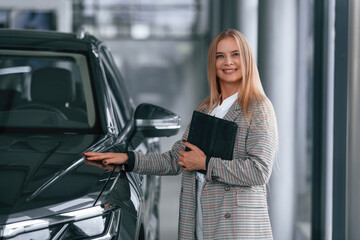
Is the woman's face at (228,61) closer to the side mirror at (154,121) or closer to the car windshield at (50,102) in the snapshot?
the side mirror at (154,121)

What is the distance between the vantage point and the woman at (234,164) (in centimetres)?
→ 209

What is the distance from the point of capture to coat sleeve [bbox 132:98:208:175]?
2.47 m

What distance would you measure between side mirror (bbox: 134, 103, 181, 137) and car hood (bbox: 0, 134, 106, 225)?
1.41ft

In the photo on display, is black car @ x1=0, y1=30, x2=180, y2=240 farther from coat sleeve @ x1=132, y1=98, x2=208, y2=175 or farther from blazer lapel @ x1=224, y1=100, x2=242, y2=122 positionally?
blazer lapel @ x1=224, y1=100, x2=242, y2=122

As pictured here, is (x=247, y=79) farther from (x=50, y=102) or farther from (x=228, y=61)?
(x=50, y=102)

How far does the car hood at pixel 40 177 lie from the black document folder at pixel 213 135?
0.40 meters

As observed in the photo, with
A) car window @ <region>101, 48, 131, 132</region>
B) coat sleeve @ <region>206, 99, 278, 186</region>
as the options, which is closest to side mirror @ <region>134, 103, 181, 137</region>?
car window @ <region>101, 48, 131, 132</region>

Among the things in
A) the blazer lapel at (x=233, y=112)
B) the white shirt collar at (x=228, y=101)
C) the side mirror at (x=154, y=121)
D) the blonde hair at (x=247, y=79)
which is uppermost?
the blonde hair at (x=247, y=79)

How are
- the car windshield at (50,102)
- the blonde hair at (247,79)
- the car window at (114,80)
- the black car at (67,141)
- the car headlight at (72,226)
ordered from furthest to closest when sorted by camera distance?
the car window at (114,80) < the car windshield at (50,102) < the blonde hair at (247,79) < the black car at (67,141) < the car headlight at (72,226)

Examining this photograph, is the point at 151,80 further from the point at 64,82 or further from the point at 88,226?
the point at 88,226

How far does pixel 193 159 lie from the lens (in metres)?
2.17

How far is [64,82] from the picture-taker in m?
3.35

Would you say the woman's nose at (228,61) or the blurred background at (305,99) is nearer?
the woman's nose at (228,61)

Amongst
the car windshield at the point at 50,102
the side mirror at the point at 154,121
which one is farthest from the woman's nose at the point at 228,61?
the car windshield at the point at 50,102
